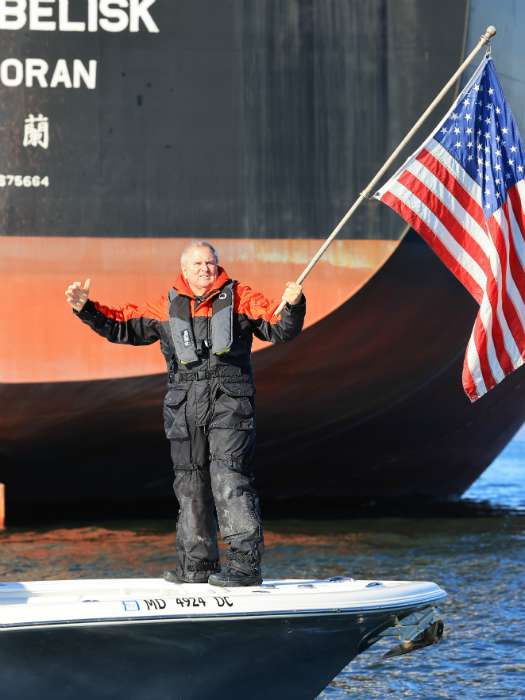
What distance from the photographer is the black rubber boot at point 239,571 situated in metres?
5.65

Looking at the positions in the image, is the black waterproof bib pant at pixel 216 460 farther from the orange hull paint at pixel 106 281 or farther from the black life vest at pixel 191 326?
the orange hull paint at pixel 106 281

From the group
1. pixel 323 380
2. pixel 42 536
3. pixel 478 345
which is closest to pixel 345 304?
pixel 323 380

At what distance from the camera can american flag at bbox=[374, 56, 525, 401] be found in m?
6.75

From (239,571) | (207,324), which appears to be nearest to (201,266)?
(207,324)

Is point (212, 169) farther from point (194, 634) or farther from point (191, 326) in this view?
point (194, 634)

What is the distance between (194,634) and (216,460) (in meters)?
0.74

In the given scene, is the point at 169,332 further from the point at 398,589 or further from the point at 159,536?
the point at 159,536

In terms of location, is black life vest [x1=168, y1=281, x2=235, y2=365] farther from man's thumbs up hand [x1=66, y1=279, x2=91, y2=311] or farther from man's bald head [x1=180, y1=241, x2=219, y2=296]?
man's thumbs up hand [x1=66, y1=279, x2=91, y2=311]

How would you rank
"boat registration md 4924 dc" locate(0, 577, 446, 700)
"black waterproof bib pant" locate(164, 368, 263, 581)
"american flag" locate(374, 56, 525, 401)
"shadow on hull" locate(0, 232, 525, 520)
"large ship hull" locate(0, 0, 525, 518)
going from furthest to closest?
1. "shadow on hull" locate(0, 232, 525, 520)
2. "large ship hull" locate(0, 0, 525, 518)
3. "american flag" locate(374, 56, 525, 401)
4. "black waterproof bib pant" locate(164, 368, 263, 581)
5. "boat registration md 4924 dc" locate(0, 577, 446, 700)

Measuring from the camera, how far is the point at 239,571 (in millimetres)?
5684

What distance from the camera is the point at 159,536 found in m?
11.3

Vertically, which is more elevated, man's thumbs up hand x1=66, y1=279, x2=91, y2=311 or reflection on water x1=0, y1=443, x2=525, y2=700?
man's thumbs up hand x1=66, y1=279, x2=91, y2=311

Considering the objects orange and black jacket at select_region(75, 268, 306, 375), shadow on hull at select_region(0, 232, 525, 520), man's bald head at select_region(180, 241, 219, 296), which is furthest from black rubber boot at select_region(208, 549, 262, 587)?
shadow on hull at select_region(0, 232, 525, 520)

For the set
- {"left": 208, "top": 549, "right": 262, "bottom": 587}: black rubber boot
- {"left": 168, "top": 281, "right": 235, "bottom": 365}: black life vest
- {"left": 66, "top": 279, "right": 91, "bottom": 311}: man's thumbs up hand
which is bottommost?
{"left": 208, "top": 549, "right": 262, "bottom": 587}: black rubber boot
